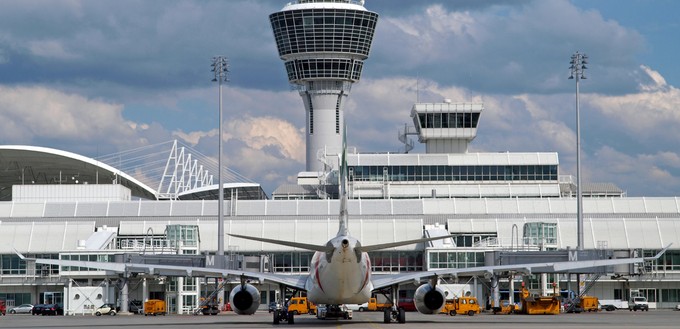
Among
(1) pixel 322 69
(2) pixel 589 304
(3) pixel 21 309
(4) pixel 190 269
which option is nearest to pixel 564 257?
(2) pixel 589 304

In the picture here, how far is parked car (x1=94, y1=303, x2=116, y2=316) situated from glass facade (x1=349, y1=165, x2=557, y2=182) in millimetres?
56711

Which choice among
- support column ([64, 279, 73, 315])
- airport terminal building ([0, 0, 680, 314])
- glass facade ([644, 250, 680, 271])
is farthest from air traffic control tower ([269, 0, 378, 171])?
support column ([64, 279, 73, 315])

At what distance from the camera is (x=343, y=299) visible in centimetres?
5778

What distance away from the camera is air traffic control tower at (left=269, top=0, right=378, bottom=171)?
185 meters

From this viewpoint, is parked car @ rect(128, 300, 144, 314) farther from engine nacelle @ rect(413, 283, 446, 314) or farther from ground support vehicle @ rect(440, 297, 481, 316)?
engine nacelle @ rect(413, 283, 446, 314)

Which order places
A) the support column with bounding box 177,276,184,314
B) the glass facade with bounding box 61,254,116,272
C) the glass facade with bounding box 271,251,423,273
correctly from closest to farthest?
1. the support column with bounding box 177,276,184,314
2. the glass facade with bounding box 61,254,116,272
3. the glass facade with bounding box 271,251,423,273

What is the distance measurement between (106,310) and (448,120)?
68.4m

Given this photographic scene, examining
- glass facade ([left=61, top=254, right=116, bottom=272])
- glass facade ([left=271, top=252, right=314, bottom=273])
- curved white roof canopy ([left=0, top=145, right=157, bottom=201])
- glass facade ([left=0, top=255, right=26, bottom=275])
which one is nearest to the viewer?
glass facade ([left=61, top=254, right=116, bottom=272])

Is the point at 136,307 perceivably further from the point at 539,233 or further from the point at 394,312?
the point at 394,312

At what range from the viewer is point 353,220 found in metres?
134

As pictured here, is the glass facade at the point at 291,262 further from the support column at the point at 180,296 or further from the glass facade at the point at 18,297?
the glass facade at the point at 18,297

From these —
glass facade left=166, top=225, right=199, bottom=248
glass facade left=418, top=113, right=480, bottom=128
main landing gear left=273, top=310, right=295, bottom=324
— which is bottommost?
main landing gear left=273, top=310, right=295, bottom=324

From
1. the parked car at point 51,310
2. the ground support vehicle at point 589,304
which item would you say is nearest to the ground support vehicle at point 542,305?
the ground support vehicle at point 589,304

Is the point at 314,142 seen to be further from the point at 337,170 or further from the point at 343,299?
the point at 343,299
